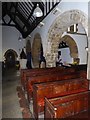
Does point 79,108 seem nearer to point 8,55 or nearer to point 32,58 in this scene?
point 32,58

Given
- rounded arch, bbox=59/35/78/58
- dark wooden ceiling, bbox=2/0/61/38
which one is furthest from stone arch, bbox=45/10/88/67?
rounded arch, bbox=59/35/78/58

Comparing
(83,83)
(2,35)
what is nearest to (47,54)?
(83,83)

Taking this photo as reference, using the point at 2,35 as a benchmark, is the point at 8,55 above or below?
below

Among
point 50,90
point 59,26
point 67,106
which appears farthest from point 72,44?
point 67,106

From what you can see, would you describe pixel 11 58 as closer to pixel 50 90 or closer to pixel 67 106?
pixel 50 90

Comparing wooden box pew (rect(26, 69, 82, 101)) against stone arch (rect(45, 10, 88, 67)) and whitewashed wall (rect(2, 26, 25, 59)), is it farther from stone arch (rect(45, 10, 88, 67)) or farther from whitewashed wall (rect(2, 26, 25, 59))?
whitewashed wall (rect(2, 26, 25, 59))

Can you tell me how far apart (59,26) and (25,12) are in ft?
10.7

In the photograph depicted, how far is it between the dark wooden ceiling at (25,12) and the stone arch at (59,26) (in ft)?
2.04

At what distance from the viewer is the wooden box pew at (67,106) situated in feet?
5.66

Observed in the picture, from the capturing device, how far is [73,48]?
814 cm

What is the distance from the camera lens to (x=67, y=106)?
1.88 metres

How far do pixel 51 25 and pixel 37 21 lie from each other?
1.85m

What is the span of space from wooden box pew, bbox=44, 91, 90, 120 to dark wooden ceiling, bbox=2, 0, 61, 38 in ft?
10.5

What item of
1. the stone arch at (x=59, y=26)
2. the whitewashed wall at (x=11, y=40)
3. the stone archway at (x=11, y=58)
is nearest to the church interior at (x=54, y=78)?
the stone arch at (x=59, y=26)
